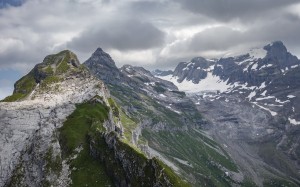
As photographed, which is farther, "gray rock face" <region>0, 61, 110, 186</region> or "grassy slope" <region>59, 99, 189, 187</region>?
"gray rock face" <region>0, 61, 110, 186</region>

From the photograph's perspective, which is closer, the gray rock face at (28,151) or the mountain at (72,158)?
the mountain at (72,158)

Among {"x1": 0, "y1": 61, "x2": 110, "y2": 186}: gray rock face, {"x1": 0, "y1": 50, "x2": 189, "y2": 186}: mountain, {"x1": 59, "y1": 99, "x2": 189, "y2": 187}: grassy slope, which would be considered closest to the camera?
{"x1": 59, "y1": 99, "x2": 189, "y2": 187}: grassy slope

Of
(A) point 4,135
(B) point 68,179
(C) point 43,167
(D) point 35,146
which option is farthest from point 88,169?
(A) point 4,135

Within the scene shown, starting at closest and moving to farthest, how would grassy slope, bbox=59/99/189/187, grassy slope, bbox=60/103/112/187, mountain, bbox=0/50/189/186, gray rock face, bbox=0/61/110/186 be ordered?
grassy slope, bbox=59/99/189/187 < mountain, bbox=0/50/189/186 < grassy slope, bbox=60/103/112/187 < gray rock face, bbox=0/61/110/186

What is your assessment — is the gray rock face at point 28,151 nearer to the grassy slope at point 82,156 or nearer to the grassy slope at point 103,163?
the grassy slope at point 82,156

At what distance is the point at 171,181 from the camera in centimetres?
14075

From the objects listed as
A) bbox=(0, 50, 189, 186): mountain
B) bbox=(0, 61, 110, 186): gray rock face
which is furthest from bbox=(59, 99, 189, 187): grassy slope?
bbox=(0, 61, 110, 186): gray rock face

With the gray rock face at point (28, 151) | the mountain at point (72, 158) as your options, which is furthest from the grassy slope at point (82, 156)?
the gray rock face at point (28, 151)

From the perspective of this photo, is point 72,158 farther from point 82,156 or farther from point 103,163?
point 103,163

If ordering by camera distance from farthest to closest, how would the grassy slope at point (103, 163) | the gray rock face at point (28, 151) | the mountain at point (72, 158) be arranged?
the gray rock face at point (28, 151), the mountain at point (72, 158), the grassy slope at point (103, 163)

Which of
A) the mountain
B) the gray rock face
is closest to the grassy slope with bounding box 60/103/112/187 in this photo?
the mountain

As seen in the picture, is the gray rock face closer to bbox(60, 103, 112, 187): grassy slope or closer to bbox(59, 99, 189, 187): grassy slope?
bbox(60, 103, 112, 187): grassy slope

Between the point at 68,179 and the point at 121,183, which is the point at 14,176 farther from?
the point at 121,183

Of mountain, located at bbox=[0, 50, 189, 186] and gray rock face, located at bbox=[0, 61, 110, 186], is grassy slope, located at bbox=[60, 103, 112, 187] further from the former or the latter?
gray rock face, located at bbox=[0, 61, 110, 186]
